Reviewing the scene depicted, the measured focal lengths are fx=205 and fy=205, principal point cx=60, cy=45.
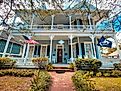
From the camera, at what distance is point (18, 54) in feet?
84.5

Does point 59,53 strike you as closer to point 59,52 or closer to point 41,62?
point 59,52

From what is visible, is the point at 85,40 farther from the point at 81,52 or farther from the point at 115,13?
the point at 115,13

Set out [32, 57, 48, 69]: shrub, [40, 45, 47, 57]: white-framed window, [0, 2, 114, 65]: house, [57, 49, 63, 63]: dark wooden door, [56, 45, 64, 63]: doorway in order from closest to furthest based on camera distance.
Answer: [32, 57, 48, 69]: shrub < [0, 2, 114, 65]: house < [57, 49, 63, 63]: dark wooden door < [56, 45, 64, 63]: doorway < [40, 45, 47, 57]: white-framed window

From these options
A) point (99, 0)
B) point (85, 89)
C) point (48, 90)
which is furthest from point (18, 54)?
point (99, 0)

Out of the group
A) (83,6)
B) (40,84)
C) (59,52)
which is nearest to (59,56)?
(59,52)

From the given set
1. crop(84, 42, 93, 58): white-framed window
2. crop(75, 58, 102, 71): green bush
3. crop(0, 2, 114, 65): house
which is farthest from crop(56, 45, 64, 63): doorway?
crop(75, 58, 102, 71): green bush

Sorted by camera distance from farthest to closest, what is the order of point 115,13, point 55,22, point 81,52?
1. point 55,22
2. point 81,52
3. point 115,13

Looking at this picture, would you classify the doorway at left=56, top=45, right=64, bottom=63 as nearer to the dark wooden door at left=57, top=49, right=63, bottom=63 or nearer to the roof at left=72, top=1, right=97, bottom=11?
the dark wooden door at left=57, top=49, right=63, bottom=63

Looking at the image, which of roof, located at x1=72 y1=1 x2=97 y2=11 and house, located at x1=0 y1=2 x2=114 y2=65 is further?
house, located at x1=0 y1=2 x2=114 y2=65

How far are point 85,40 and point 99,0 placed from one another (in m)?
17.1

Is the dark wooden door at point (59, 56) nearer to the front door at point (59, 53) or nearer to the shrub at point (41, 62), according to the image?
the front door at point (59, 53)

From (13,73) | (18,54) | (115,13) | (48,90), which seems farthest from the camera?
(18,54)

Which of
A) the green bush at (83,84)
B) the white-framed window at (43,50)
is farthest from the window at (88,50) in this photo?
the green bush at (83,84)

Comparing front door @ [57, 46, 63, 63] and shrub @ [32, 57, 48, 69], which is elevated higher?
front door @ [57, 46, 63, 63]
